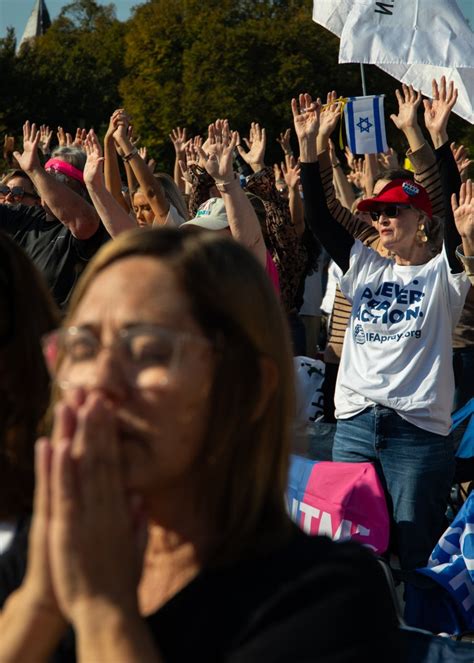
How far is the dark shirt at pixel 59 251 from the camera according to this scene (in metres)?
4.81

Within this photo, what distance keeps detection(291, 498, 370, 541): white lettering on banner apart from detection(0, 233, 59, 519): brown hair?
2371mm

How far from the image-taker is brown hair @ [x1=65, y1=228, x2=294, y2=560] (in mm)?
1438

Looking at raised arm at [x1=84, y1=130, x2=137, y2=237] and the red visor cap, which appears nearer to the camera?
the red visor cap

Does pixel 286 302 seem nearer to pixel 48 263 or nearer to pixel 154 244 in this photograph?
pixel 48 263

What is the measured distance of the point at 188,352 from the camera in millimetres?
1402

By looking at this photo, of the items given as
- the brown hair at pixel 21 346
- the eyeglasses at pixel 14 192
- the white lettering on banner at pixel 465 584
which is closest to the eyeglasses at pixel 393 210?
the white lettering on banner at pixel 465 584

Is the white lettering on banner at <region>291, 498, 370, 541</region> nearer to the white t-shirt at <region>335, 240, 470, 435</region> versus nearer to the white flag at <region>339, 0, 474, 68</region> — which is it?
the white t-shirt at <region>335, 240, 470, 435</region>

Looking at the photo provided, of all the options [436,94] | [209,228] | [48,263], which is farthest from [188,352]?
[436,94]

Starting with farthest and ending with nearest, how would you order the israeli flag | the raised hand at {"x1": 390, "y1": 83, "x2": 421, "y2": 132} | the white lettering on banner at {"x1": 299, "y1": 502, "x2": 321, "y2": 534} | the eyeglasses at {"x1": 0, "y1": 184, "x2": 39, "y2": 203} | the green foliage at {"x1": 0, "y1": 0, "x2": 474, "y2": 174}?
1. the green foliage at {"x1": 0, "y1": 0, "x2": 474, "y2": 174}
2. the israeli flag
3. the eyeglasses at {"x1": 0, "y1": 184, "x2": 39, "y2": 203}
4. the raised hand at {"x1": 390, "y1": 83, "x2": 421, "y2": 132}
5. the white lettering on banner at {"x1": 299, "y1": 502, "x2": 321, "y2": 534}

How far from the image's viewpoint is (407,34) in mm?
7547

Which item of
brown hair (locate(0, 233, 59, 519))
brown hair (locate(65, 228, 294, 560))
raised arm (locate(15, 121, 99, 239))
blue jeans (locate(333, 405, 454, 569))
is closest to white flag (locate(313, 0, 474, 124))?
raised arm (locate(15, 121, 99, 239))

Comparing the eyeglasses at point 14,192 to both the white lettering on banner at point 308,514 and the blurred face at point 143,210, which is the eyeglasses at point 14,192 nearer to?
the blurred face at point 143,210

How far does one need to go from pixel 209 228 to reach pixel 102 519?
334 cm

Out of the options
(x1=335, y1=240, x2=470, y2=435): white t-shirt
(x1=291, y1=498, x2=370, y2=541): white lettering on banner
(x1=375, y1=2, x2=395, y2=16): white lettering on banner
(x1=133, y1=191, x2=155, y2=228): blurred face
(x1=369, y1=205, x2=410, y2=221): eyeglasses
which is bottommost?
(x1=291, y1=498, x2=370, y2=541): white lettering on banner
